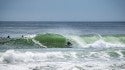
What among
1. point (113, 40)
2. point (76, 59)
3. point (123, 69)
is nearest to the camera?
point (123, 69)

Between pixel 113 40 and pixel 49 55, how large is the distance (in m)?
16.8

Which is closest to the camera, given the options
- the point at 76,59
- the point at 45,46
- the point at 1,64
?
the point at 1,64

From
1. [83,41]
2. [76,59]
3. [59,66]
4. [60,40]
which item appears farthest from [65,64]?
[83,41]

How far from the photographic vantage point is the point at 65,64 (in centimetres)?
2058

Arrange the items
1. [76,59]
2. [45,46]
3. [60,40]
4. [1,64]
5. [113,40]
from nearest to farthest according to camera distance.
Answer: [1,64] → [76,59] → [45,46] → [60,40] → [113,40]

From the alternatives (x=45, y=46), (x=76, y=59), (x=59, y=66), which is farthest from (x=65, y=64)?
(x=45, y=46)

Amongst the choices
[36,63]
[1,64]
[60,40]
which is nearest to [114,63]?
[36,63]

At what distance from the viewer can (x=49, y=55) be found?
24.1 metres

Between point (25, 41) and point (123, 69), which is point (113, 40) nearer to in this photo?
point (25, 41)

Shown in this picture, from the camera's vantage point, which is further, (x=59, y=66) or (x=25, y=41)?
(x=25, y=41)

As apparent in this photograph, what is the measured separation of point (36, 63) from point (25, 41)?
1545 cm

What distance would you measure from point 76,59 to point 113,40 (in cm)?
1694

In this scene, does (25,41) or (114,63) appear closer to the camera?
(114,63)

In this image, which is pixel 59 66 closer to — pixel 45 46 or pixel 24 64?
pixel 24 64
